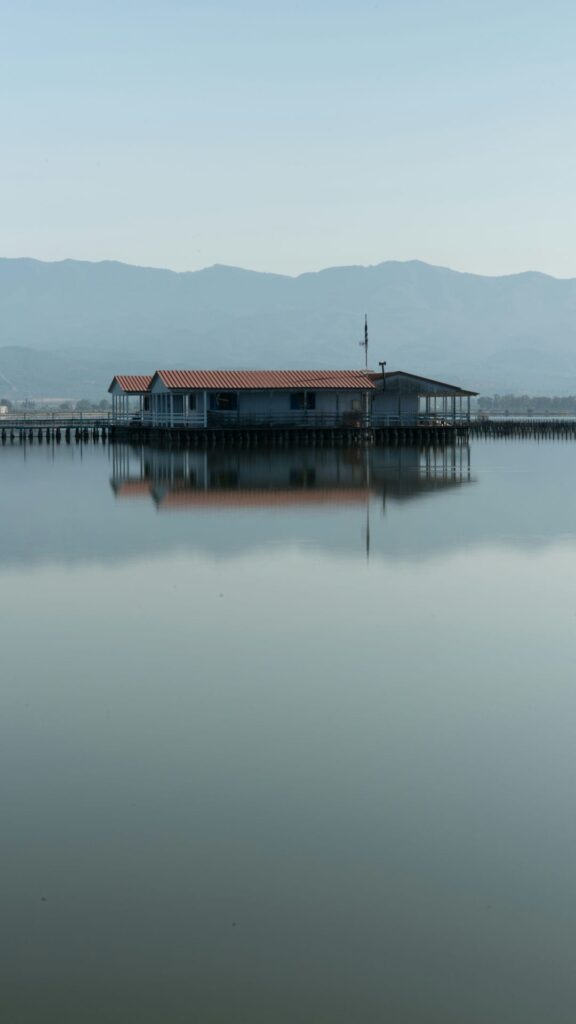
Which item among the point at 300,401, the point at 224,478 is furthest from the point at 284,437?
the point at 224,478

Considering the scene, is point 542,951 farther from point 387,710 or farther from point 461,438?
point 461,438

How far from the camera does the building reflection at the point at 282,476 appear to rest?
152 feet

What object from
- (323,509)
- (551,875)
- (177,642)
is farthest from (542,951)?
(323,509)

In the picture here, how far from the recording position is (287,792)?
12.9 meters

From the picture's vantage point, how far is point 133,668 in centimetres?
1838

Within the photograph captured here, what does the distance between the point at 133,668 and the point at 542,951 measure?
967cm

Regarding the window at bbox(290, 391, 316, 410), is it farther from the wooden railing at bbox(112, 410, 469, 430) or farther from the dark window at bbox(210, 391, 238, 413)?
the dark window at bbox(210, 391, 238, 413)

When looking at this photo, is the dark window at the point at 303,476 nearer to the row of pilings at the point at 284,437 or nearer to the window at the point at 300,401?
the row of pilings at the point at 284,437

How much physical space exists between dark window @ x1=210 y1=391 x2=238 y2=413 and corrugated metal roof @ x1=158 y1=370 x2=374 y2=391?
→ 105 centimetres

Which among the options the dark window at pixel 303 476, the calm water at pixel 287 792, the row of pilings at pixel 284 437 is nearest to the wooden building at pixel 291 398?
the row of pilings at pixel 284 437

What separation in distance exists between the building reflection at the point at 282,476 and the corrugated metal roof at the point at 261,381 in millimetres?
6758

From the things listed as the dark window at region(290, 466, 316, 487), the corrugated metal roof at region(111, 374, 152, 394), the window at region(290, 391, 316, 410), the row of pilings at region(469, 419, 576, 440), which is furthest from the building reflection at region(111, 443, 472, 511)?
the row of pilings at region(469, 419, 576, 440)

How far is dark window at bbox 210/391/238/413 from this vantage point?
296ft

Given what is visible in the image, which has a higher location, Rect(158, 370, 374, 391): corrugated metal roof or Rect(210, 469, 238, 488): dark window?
Rect(158, 370, 374, 391): corrugated metal roof
